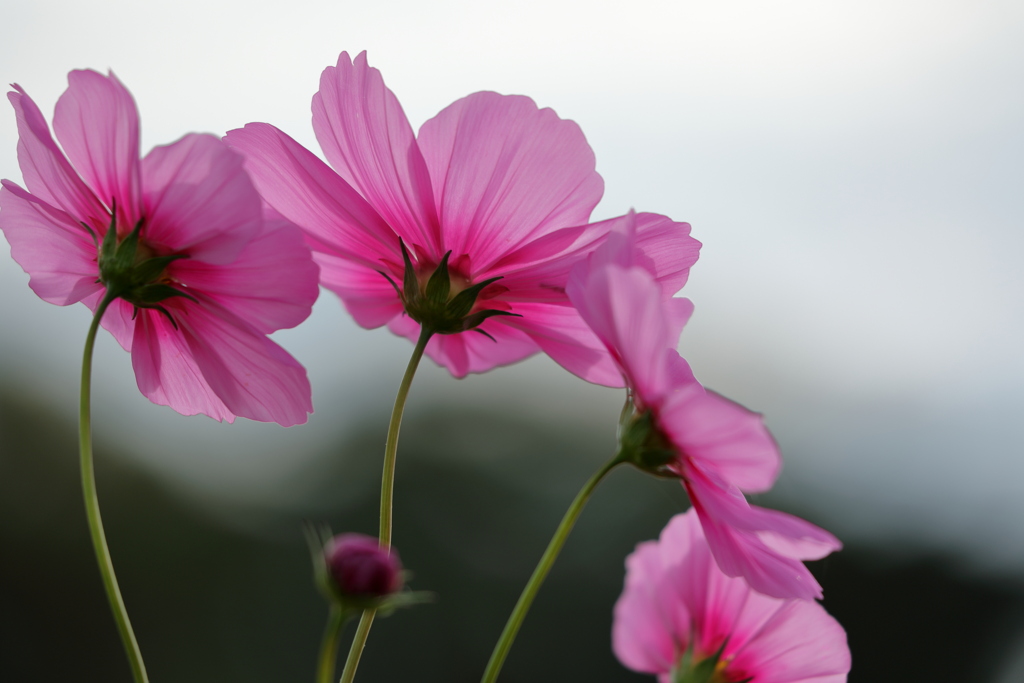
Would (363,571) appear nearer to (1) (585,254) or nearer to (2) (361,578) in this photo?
(2) (361,578)

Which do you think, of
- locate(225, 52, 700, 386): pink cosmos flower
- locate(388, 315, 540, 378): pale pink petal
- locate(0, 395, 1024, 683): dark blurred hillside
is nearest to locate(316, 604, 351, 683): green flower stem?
locate(225, 52, 700, 386): pink cosmos flower

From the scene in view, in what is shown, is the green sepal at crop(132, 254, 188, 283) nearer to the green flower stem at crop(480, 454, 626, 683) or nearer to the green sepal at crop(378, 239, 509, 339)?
the green sepal at crop(378, 239, 509, 339)

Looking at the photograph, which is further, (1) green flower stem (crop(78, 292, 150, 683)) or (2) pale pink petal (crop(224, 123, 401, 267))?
(2) pale pink petal (crop(224, 123, 401, 267))

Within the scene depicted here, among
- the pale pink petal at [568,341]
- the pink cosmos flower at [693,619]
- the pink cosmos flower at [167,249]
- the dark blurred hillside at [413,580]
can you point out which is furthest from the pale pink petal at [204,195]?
the dark blurred hillside at [413,580]

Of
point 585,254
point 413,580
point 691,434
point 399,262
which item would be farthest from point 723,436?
point 413,580

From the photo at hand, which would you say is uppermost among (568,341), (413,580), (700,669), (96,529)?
(568,341)

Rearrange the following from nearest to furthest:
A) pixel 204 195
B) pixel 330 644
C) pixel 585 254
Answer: pixel 330 644
pixel 204 195
pixel 585 254

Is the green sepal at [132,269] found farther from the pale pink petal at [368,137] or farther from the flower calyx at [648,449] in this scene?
the flower calyx at [648,449]
